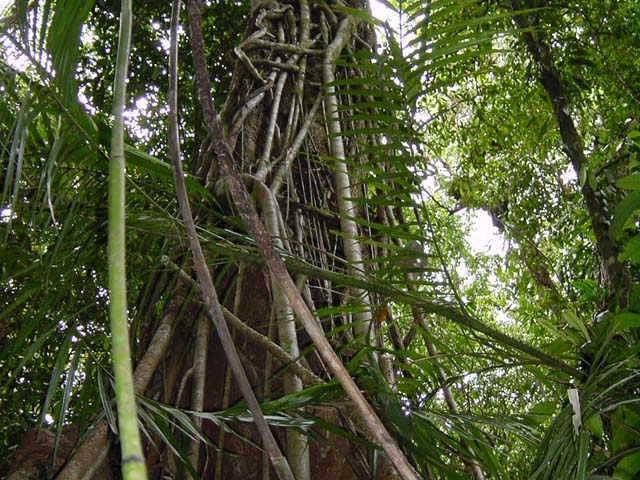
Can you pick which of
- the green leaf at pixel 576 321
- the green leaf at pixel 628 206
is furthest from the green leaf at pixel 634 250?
the green leaf at pixel 576 321

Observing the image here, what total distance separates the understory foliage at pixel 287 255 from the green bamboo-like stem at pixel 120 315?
0.57 ft

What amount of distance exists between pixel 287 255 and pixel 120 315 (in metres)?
0.89

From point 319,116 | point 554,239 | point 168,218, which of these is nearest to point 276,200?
point 319,116

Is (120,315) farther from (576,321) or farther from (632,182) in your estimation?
(576,321)

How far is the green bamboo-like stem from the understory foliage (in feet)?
0.57

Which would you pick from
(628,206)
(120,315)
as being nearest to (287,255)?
(628,206)

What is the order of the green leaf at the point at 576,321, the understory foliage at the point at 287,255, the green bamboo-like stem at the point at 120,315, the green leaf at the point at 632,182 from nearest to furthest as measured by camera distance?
the green bamboo-like stem at the point at 120,315 → the green leaf at the point at 632,182 → the understory foliage at the point at 287,255 → the green leaf at the point at 576,321

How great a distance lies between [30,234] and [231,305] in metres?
0.48

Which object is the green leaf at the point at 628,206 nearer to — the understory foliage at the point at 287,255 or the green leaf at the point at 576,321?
the understory foliage at the point at 287,255

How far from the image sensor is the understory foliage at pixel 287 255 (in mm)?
1049

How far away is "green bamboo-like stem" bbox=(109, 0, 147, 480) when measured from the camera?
0.24 meters

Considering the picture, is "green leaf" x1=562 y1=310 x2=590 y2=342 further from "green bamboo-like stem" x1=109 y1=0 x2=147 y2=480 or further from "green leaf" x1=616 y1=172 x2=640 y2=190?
"green bamboo-like stem" x1=109 y1=0 x2=147 y2=480

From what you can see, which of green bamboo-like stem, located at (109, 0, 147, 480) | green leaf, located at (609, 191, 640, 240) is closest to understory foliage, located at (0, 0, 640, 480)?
green leaf, located at (609, 191, 640, 240)

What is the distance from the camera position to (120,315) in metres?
0.29
